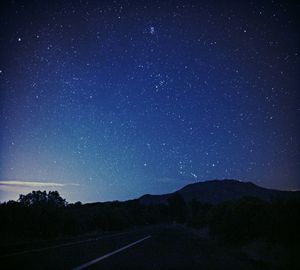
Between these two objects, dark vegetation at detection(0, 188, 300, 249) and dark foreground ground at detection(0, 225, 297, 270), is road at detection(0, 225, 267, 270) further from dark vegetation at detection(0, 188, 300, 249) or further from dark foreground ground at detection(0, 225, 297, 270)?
dark vegetation at detection(0, 188, 300, 249)

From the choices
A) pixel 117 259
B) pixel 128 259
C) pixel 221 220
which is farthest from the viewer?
pixel 221 220

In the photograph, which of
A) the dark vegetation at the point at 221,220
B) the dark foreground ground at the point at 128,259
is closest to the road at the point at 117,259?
the dark foreground ground at the point at 128,259

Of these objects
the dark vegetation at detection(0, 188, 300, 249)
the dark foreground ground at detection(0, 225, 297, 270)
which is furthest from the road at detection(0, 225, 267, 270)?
the dark vegetation at detection(0, 188, 300, 249)

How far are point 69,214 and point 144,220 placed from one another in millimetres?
90835

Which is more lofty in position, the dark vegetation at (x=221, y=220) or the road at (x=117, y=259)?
the dark vegetation at (x=221, y=220)

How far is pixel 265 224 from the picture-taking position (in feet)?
67.5

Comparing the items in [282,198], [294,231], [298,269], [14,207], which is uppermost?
[14,207]

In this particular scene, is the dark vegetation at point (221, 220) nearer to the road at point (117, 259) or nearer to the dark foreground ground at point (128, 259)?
the dark foreground ground at point (128, 259)

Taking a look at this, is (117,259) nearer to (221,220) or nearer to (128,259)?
(128,259)

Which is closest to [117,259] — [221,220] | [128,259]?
[128,259]

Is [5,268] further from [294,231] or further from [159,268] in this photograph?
[294,231]

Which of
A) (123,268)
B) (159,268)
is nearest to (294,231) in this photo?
(159,268)

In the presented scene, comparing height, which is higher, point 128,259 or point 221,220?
point 221,220

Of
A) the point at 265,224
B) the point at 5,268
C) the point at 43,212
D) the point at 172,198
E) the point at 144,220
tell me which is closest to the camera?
the point at 5,268
